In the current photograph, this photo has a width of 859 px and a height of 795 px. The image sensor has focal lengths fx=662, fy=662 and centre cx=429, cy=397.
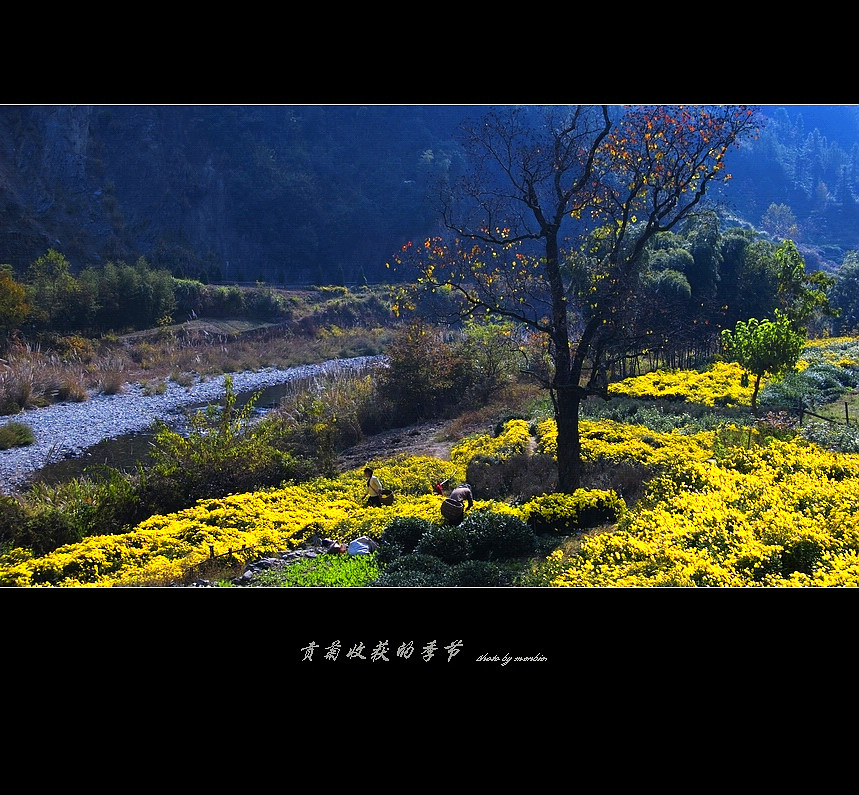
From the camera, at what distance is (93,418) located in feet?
21.7

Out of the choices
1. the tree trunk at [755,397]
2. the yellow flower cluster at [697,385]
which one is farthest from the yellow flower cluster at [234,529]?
the tree trunk at [755,397]

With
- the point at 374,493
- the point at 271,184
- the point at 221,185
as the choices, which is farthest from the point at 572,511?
the point at 221,185

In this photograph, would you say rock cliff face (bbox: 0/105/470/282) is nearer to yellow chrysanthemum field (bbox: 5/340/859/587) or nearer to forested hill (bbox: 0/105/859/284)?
forested hill (bbox: 0/105/859/284)

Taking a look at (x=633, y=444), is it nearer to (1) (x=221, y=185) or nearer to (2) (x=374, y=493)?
(2) (x=374, y=493)

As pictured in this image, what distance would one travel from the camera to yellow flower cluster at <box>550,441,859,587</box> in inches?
191

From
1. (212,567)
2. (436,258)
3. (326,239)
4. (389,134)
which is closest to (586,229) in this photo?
(436,258)

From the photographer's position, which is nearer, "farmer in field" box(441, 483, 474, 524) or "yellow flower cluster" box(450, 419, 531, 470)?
"farmer in field" box(441, 483, 474, 524)

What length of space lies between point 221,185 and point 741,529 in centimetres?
577

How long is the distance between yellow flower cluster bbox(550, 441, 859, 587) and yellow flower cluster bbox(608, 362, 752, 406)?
0.65 metres

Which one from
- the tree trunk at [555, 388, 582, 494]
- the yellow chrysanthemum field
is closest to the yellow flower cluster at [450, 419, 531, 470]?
the yellow chrysanthemum field

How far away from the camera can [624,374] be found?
649cm

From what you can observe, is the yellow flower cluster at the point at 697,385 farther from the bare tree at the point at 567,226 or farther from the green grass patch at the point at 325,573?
the green grass patch at the point at 325,573

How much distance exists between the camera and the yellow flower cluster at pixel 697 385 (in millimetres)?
6406
